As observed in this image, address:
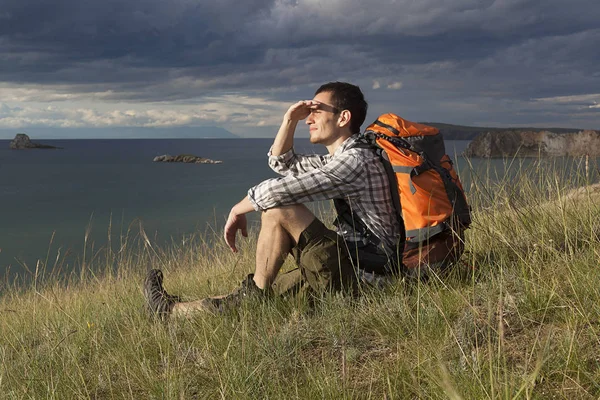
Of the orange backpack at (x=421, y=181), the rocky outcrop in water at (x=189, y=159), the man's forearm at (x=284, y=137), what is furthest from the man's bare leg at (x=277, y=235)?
the rocky outcrop in water at (x=189, y=159)

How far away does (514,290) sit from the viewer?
321 centimetres

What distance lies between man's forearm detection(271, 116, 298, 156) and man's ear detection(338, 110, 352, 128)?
47 cm

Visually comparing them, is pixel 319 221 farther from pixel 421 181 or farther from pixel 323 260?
pixel 421 181

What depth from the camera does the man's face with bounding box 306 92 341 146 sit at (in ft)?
13.0

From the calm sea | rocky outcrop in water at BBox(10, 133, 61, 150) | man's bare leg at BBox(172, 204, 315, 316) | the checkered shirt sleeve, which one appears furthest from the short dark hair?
rocky outcrop in water at BBox(10, 133, 61, 150)

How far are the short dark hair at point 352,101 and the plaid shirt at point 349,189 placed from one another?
22 centimetres

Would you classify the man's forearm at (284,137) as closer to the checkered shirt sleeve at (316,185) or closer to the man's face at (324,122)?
the man's face at (324,122)

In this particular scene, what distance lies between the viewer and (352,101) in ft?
13.1

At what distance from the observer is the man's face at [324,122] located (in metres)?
3.98

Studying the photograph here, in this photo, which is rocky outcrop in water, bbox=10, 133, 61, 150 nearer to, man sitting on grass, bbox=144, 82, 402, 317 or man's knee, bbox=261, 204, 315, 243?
man sitting on grass, bbox=144, 82, 402, 317

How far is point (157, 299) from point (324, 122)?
1.85 m

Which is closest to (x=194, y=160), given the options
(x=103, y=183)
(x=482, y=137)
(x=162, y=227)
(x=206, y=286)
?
(x=103, y=183)

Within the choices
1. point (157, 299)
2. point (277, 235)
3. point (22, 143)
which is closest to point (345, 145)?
point (277, 235)

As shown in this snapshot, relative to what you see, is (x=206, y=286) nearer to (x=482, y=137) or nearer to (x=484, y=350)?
(x=484, y=350)
